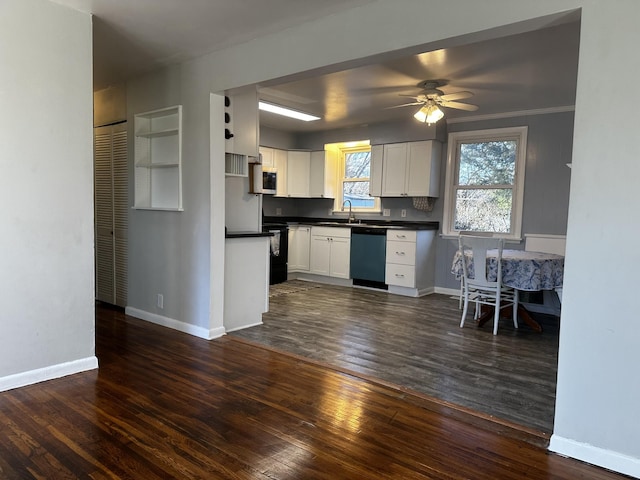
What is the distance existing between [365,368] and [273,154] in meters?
4.53

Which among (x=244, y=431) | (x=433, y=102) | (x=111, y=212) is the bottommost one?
(x=244, y=431)

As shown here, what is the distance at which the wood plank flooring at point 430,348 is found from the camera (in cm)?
263

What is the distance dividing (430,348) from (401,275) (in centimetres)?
225

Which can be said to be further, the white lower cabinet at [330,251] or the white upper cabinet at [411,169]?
the white lower cabinet at [330,251]

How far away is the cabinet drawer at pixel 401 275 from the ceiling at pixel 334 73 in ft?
6.76

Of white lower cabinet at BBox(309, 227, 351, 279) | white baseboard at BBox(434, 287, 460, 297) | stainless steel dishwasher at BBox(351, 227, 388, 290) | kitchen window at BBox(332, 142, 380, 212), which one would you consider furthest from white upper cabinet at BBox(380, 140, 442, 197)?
white baseboard at BBox(434, 287, 460, 297)

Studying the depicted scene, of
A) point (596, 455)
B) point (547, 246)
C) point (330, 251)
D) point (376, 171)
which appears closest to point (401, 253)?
point (330, 251)

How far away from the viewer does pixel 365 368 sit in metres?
3.03

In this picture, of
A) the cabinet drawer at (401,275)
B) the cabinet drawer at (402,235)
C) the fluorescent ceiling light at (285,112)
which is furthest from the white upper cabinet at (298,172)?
the cabinet drawer at (401,275)

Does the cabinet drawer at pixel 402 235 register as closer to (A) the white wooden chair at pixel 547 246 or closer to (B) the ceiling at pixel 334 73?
(A) the white wooden chair at pixel 547 246

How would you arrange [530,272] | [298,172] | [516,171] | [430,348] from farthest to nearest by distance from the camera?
1. [298,172]
2. [516,171]
3. [530,272]
4. [430,348]

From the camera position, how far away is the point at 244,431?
7.00ft

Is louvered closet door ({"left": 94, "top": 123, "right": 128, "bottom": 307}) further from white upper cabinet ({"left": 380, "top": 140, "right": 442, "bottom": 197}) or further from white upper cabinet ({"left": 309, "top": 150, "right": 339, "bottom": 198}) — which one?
white upper cabinet ({"left": 380, "top": 140, "right": 442, "bottom": 197})

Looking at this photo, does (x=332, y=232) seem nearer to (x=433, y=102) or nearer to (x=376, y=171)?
(x=376, y=171)
